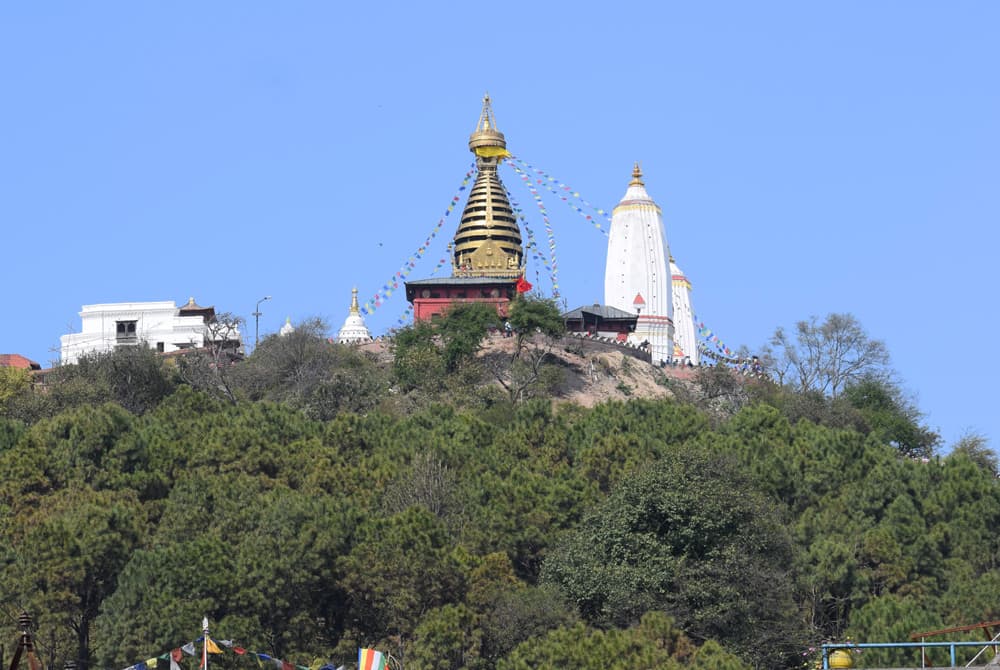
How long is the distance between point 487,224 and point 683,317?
56.4ft

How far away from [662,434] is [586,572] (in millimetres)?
16232

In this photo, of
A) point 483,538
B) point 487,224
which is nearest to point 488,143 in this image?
point 487,224

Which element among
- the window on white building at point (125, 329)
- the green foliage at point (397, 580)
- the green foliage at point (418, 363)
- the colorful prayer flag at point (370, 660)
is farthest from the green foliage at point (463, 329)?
the colorful prayer flag at point (370, 660)

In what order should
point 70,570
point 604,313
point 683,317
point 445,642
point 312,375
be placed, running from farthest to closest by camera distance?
point 683,317
point 604,313
point 312,375
point 70,570
point 445,642

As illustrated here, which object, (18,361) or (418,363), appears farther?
(18,361)

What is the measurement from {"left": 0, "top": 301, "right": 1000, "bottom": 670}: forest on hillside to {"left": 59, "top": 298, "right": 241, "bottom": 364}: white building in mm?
→ 35162

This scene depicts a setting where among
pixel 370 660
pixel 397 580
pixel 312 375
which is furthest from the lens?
pixel 312 375

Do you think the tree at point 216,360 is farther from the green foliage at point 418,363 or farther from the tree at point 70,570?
the tree at point 70,570

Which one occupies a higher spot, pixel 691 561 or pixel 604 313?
pixel 604 313

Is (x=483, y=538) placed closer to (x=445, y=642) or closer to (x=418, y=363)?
(x=445, y=642)

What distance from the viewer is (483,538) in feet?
197

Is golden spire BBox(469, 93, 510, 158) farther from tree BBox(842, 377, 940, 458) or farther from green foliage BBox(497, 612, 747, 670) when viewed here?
green foliage BBox(497, 612, 747, 670)

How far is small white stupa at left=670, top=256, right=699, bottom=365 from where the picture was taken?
12500cm

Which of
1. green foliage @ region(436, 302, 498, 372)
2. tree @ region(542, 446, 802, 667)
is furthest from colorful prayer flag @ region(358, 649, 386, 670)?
green foliage @ region(436, 302, 498, 372)
